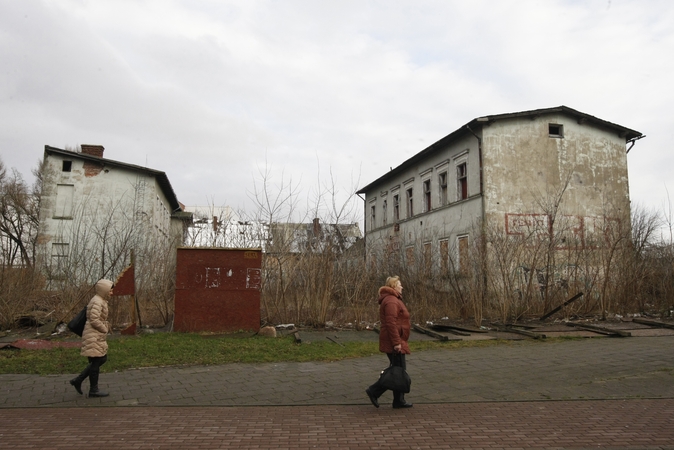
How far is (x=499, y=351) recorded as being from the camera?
35.1ft

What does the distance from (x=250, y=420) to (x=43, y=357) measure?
5434 millimetres

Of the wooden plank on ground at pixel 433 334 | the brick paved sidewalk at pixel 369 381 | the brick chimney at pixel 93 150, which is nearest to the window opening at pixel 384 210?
the brick chimney at pixel 93 150

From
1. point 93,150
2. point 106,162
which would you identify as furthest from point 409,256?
point 93,150

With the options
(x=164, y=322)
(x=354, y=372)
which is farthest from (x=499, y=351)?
(x=164, y=322)

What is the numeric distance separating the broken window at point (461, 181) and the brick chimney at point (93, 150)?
72.2 feet

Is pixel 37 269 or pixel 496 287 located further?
pixel 496 287

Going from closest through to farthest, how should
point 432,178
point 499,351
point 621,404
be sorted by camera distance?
point 621,404, point 499,351, point 432,178

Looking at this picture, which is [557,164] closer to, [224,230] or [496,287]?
[496,287]

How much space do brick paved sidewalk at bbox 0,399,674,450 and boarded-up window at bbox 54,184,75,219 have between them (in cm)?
2854

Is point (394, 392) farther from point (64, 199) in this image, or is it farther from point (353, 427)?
point (64, 199)

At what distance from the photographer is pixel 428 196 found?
3112 cm

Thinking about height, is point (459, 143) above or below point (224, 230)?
above

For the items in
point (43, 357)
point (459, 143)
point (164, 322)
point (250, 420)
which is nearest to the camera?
point (250, 420)

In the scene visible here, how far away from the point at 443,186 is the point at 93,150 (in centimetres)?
2176
